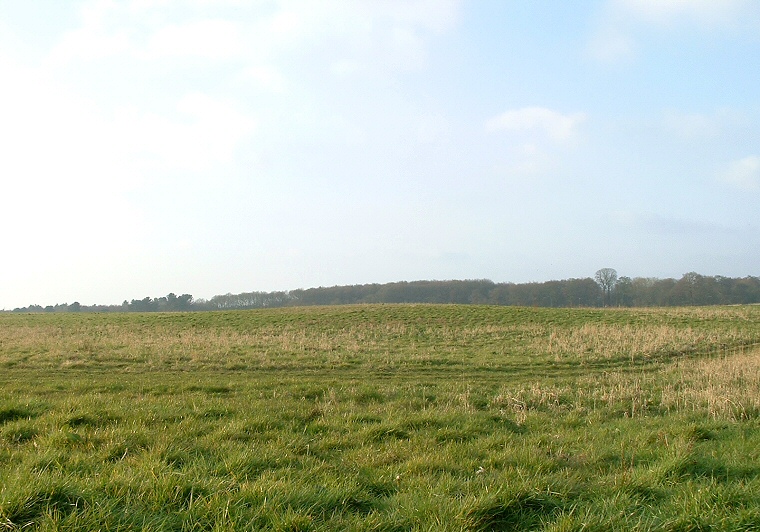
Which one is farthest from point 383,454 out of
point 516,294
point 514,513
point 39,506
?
point 516,294

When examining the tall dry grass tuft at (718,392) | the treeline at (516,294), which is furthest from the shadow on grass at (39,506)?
the treeline at (516,294)

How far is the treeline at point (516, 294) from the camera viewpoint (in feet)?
298

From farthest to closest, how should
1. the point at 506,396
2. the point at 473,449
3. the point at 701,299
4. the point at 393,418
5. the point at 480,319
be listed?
the point at 701,299 → the point at 480,319 → the point at 506,396 → the point at 393,418 → the point at 473,449

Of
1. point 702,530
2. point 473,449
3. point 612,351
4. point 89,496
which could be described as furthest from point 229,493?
point 612,351

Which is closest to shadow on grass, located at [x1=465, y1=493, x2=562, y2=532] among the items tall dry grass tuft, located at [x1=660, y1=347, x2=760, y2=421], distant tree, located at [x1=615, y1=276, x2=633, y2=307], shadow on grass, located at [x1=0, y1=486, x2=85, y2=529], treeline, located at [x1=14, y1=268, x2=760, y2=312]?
shadow on grass, located at [x1=0, y1=486, x2=85, y2=529]

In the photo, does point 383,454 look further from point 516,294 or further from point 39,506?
point 516,294

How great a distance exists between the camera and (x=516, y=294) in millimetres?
100500

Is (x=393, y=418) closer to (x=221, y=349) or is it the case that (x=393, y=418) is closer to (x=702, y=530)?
(x=702, y=530)

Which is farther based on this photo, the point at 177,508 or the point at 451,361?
the point at 451,361

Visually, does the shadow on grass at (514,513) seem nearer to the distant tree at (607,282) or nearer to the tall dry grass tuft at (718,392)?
the tall dry grass tuft at (718,392)

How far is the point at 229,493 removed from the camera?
448 centimetres

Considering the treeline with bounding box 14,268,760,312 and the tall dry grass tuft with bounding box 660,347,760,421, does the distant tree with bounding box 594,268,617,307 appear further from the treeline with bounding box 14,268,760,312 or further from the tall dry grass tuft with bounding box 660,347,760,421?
the tall dry grass tuft with bounding box 660,347,760,421

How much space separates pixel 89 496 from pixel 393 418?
480cm

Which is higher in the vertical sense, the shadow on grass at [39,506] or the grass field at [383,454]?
the shadow on grass at [39,506]
